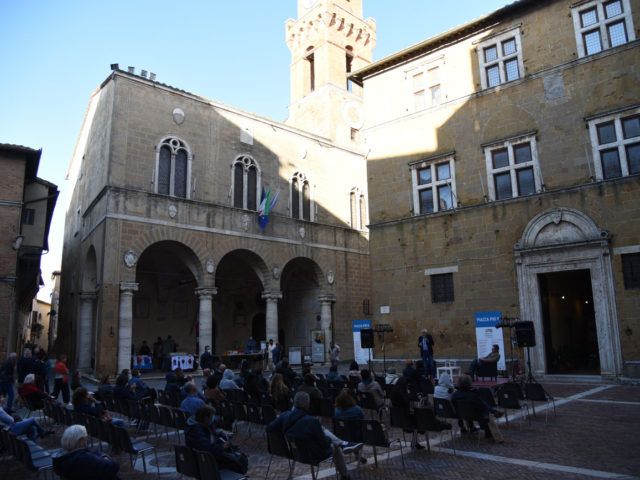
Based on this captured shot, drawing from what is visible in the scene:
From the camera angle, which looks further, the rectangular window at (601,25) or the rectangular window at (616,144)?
the rectangular window at (601,25)

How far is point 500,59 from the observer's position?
1739 centimetres

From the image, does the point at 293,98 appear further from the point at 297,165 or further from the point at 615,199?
the point at 615,199

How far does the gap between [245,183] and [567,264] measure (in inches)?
566

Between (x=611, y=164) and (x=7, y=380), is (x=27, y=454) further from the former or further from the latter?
(x=611, y=164)

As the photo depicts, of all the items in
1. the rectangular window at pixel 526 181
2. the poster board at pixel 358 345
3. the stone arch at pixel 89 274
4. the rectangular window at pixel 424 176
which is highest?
the rectangular window at pixel 424 176

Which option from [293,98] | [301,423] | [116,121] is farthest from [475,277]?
[293,98]

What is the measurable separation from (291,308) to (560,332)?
13.8m

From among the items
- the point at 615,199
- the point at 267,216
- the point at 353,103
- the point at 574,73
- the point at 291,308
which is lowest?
the point at 291,308

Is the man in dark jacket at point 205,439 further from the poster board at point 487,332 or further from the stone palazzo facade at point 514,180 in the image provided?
the stone palazzo facade at point 514,180

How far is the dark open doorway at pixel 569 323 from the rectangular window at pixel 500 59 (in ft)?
23.0

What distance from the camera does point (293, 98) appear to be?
3659 centimetres

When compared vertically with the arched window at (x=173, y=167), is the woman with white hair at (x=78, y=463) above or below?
below

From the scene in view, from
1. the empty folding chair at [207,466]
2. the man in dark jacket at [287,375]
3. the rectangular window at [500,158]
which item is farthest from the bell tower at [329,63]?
the empty folding chair at [207,466]

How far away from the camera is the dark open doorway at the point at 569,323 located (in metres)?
16.2
